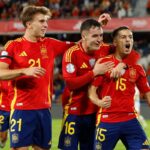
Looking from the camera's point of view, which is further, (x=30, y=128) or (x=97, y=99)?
(x=30, y=128)

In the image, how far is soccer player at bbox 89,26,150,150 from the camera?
295 inches

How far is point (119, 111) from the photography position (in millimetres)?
7523

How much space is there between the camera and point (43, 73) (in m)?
7.11

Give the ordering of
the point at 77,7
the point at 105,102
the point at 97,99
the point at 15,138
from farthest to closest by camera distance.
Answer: the point at 77,7 → the point at 15,138 → the point at 97,99 → the point at 105,102

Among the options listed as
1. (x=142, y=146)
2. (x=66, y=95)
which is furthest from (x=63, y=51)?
(x=142, y=146)

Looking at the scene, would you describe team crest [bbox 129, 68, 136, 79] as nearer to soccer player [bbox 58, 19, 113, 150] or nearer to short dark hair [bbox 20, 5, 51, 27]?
soccer player [bbox 58, 19, 113, 150]

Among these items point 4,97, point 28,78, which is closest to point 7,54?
point 28,78

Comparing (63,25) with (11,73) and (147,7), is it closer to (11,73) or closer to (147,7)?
(147,7)

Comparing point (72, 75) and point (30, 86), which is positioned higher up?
point (72, 75)

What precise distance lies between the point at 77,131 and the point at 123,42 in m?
1.31

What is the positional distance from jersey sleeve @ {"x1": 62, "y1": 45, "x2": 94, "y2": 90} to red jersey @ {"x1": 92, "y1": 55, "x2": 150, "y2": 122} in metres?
0.14

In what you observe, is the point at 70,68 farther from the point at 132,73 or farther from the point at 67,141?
the point at 67,141

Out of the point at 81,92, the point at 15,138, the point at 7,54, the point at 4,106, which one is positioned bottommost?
the point at 15,138

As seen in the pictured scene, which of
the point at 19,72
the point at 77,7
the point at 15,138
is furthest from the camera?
the point at 77,7
